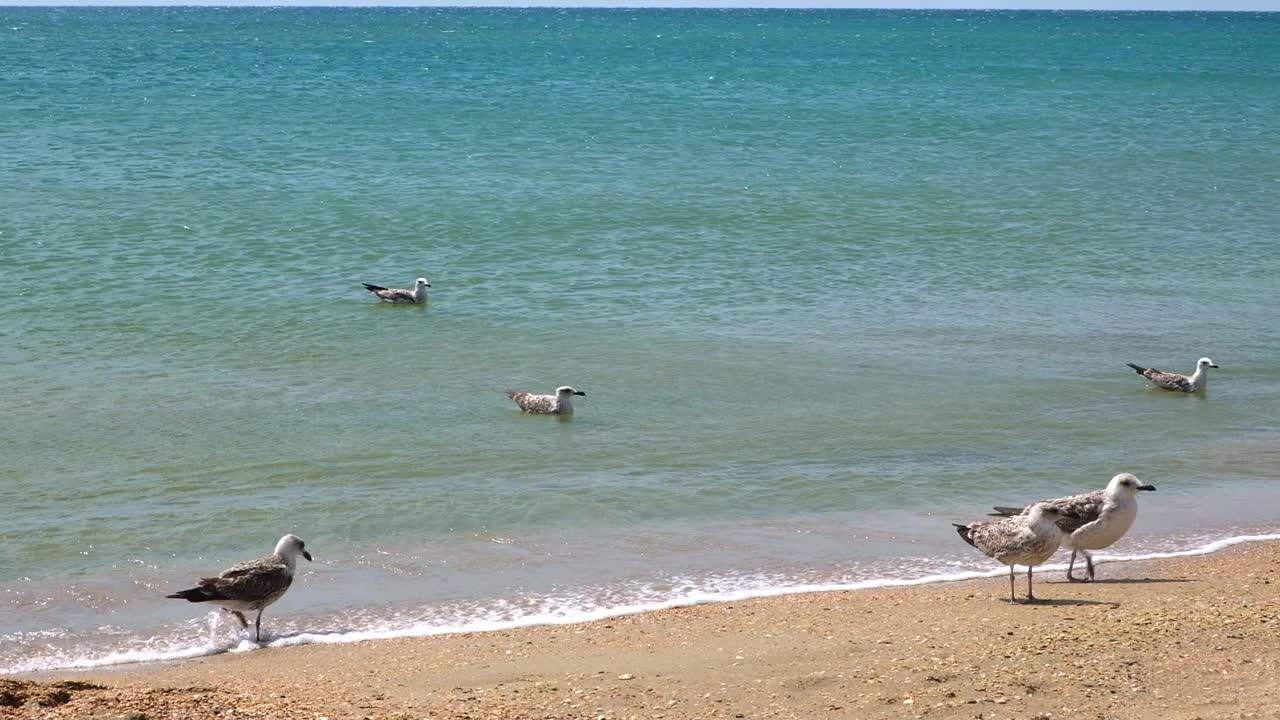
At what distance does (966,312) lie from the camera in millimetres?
20641

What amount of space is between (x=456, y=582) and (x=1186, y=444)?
7.80 meters

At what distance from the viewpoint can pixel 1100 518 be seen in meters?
10.9

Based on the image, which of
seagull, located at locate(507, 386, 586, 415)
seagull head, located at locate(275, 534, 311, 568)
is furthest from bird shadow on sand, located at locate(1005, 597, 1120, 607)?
seagull, located at locate(507, 386, 586, 415)

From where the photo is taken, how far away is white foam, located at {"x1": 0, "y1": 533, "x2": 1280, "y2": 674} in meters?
9.62

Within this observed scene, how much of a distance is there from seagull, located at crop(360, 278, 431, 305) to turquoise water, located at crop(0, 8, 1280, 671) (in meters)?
0.21

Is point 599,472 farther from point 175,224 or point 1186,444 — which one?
point 175,224

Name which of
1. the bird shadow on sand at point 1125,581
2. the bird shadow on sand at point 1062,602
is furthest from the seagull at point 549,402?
the bird shadow on sand at point 1062,602

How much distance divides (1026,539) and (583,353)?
29.8ft

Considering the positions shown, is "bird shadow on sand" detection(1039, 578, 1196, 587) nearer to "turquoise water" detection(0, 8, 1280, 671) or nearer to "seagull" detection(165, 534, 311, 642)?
"turquoise water" detection(0, 8, 1280, 671)

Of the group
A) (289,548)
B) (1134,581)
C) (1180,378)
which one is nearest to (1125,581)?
(1134,581)

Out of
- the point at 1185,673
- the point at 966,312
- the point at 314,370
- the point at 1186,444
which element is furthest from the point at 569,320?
the point at 1185,673

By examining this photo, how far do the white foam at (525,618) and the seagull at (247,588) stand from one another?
0.22 meters

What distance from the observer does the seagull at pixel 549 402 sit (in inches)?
624

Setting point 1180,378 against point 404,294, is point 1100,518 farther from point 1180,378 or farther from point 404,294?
point 404,294
